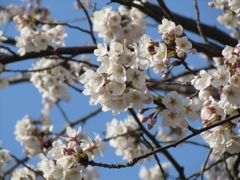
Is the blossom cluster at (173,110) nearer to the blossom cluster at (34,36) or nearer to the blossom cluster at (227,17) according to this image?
the blossom cluster at (34,36)

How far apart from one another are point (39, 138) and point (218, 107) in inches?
92.8

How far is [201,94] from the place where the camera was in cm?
201

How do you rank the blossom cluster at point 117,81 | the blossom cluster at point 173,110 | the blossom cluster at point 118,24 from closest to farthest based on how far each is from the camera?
the blossom cluster at point 117,81 < the blossom cluster at point 173,110 < the blossom cluster at point 118,24

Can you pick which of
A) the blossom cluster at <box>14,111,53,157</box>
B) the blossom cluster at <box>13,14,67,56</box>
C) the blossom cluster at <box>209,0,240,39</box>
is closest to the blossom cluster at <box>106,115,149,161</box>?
the blossom cluster at <box>14,111,53,157</box>

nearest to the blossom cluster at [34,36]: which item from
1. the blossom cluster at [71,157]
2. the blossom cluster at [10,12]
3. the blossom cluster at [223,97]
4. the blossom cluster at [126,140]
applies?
the blossom cluster at [126,140]

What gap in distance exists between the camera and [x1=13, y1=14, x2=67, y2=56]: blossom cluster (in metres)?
3.53

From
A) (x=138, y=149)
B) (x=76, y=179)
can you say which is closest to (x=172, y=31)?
(x=76, y=179)

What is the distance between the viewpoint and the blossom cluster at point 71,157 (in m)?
1.93

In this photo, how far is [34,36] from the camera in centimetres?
355

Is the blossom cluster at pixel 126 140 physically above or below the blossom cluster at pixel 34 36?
below

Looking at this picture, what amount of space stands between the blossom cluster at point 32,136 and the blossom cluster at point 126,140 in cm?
70

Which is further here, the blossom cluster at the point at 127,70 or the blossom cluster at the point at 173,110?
the blossom cluster at the point at 173,110

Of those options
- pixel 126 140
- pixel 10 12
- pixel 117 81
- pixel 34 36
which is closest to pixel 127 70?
pixel 117 81

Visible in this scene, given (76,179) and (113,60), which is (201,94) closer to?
(113,60)
